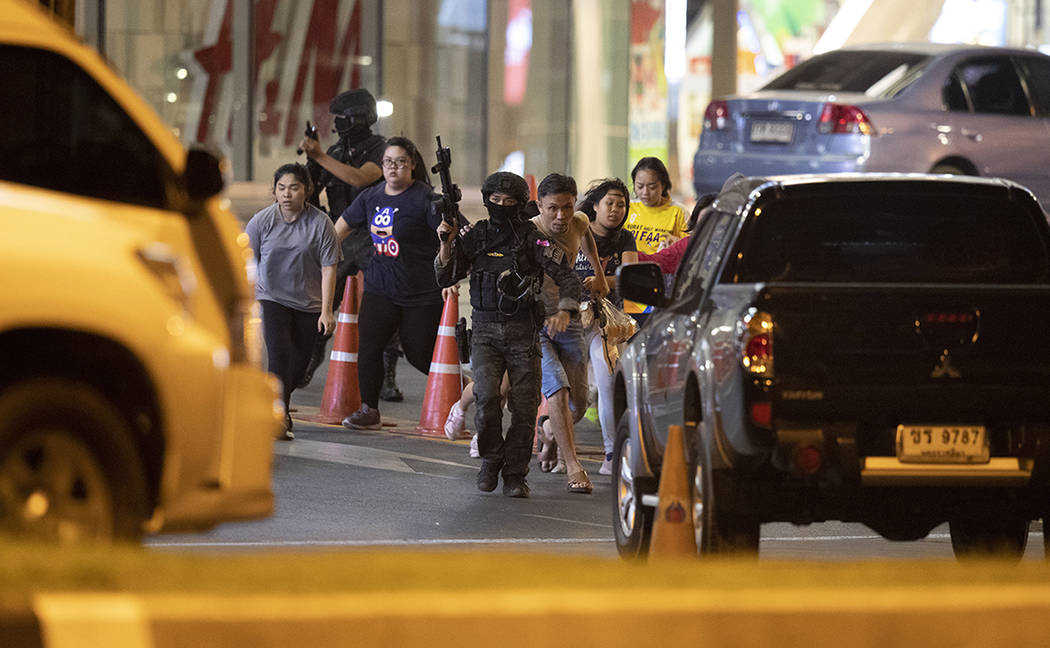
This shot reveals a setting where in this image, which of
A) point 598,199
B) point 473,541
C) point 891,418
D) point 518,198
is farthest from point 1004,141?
point 891,418

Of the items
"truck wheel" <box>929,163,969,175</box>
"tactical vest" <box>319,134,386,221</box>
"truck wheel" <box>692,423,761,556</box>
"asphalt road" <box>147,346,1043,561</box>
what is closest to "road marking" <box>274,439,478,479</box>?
"asphalt road" <box>147,346,1043,561</box>

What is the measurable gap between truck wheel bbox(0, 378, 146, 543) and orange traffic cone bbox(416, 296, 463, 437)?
7845mm

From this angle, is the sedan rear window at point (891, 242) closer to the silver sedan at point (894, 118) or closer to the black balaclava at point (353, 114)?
the black balaclava at point (353, 114)

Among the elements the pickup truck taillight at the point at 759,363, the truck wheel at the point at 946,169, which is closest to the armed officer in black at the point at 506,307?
the pickup truck taillight at the point at 759,363

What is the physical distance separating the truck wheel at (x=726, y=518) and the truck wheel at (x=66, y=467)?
242 centimetres

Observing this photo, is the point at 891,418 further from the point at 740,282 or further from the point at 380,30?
the point at 380,30

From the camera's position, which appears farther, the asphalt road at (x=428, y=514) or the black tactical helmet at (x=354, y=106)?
the black tactical helmet at (x=354, y=106)

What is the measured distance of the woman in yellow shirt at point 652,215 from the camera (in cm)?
→ 1311

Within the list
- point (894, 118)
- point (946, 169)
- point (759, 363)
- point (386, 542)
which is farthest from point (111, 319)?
point (946, 169)

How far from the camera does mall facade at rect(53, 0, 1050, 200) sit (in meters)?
25.8

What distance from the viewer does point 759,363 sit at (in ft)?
23.3

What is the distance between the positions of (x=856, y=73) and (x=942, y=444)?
9.93 m

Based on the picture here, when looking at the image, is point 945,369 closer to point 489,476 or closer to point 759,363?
point 759,363

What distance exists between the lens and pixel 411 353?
13617 mm
